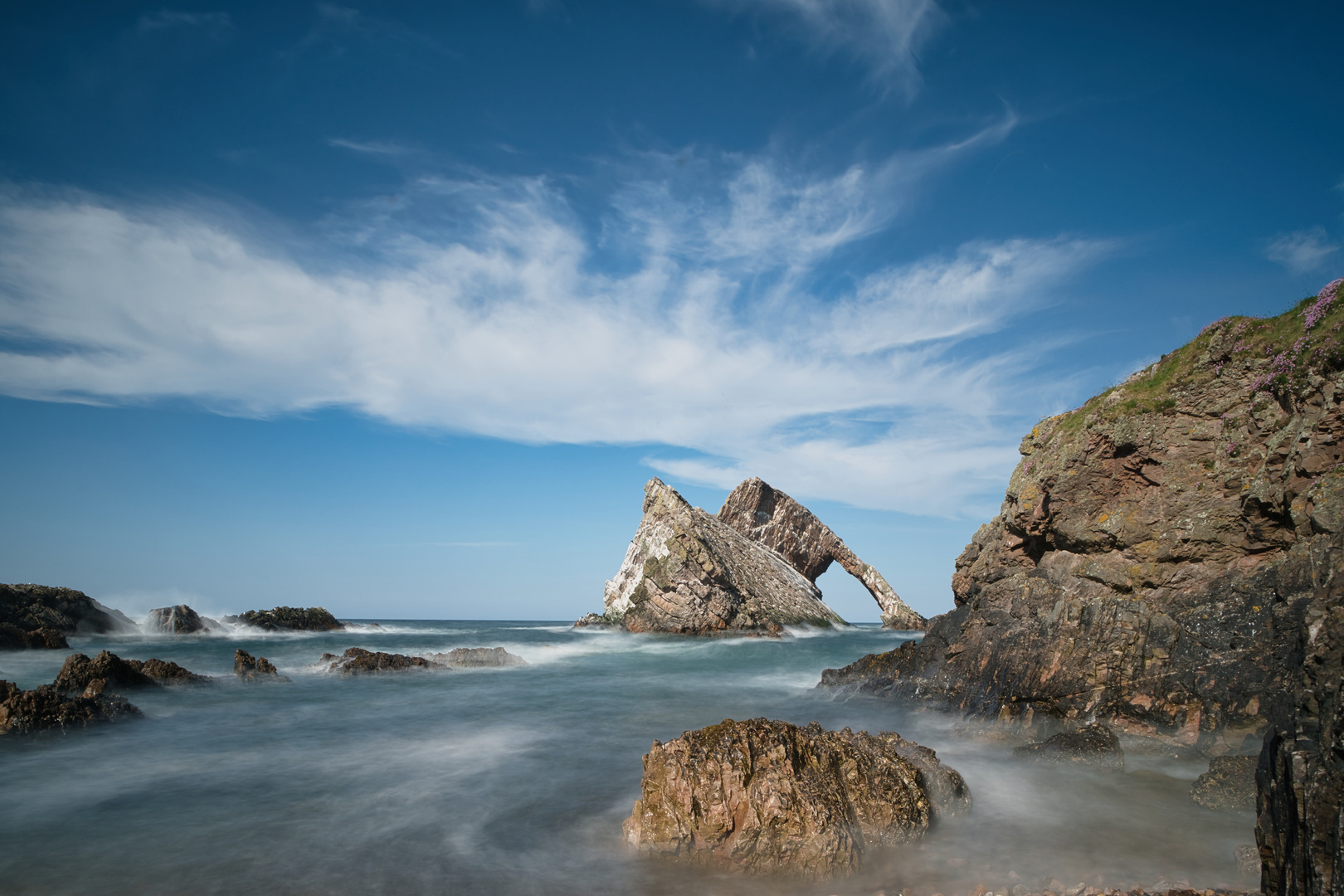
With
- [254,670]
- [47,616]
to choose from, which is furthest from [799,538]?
[47,616]

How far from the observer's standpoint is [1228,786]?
6.18 metres

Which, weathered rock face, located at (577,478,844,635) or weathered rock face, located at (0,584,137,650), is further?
weathered rock face, located at (577,478,844,635)

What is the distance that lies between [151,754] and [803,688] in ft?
42.0

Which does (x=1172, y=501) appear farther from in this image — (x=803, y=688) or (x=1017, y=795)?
(x=803, y=688)

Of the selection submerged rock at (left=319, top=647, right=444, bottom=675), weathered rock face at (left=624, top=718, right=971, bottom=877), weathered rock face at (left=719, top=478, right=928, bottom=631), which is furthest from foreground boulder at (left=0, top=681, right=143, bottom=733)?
weathered rock face at (left=719, top=478, right=928, bottom=631)

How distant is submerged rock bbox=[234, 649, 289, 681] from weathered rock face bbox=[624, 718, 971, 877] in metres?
14.9

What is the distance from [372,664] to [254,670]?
111 inches

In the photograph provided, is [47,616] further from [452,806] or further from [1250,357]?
[1250,357]

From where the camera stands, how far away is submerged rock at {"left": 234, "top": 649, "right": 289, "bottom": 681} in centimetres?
1625

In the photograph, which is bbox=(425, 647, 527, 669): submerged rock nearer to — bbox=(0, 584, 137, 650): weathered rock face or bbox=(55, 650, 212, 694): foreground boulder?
bbox=(55, 650, 212, 694): foreground boulder

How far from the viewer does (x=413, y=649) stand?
28.9 m

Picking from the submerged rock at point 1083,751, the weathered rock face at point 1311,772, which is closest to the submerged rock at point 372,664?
the submerged rock at point 1083,751

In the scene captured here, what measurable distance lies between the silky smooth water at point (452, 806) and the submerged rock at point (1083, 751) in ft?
0.82

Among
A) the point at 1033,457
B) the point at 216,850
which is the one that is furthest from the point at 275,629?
the point at 1033,457
